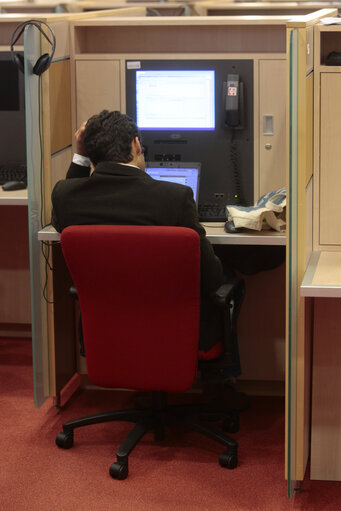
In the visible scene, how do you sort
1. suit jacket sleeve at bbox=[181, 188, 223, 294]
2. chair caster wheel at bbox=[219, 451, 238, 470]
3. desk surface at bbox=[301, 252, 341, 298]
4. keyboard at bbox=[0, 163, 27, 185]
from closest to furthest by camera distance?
desk surface at bbox=[301, 252, 341, 298], suit jacket sleeve at bbox=[181, 188, 223, 294], chair caster wheel at bbox=[219, 451, 238, 470], keyboard at bbox=[0, 163, 27, 185]

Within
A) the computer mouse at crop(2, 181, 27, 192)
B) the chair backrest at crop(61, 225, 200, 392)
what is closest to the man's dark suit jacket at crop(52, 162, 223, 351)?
the chair backrest at crop(61, 225, 200, 392)

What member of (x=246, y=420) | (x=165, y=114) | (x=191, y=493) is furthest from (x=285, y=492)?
(x=165, y=114)

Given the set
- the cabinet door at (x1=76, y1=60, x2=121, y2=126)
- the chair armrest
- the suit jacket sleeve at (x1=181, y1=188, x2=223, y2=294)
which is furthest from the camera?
the cabinet door at (x1=76, y1=60, x2=121, y2=126)

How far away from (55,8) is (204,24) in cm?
340

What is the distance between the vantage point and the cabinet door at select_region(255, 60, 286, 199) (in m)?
3.36

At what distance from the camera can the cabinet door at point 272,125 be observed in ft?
11.0

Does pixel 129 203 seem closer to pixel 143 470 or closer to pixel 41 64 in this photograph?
pixel 41 64

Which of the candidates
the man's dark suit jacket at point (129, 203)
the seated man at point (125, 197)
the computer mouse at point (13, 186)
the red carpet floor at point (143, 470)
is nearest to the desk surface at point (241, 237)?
the seated man at point (125, 197)

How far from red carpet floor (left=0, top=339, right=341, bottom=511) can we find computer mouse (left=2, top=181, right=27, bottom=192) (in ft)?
3.12

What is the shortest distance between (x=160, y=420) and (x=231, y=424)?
30cm

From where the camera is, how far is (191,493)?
2814 millimetres

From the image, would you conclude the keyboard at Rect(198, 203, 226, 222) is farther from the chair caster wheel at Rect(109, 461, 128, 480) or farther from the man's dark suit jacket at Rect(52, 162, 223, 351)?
the chair caster wheel at Rect(109, 461, 128, 480)

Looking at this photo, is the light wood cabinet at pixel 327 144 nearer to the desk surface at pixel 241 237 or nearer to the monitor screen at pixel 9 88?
the desk surface at pixel 241 237

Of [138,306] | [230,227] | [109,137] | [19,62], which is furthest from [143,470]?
[19,62]
